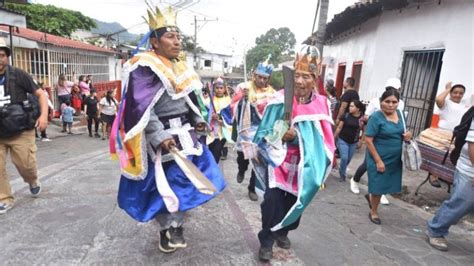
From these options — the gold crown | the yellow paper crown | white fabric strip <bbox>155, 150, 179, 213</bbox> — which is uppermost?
the gold crown

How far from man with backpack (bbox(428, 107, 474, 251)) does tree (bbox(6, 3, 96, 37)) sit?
24193mm

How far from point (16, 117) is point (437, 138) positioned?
4.97 meters

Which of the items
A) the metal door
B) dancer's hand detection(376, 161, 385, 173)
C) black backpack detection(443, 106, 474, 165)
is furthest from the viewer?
the metal door

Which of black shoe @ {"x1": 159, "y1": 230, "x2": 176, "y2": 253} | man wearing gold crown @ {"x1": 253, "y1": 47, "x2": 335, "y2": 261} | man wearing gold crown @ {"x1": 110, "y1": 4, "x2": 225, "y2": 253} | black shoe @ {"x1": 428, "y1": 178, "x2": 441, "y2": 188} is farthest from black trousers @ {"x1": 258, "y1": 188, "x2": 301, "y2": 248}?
black shoe @ {"x1": 428, "y1": 178, "x2": 441, "y2": 188}

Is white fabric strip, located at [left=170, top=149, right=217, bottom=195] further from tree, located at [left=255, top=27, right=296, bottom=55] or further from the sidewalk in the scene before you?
tree, located at [left=255, top=27, right=296, bottom=55]

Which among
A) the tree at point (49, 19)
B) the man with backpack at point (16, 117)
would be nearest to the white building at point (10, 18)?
the man with backpack at point (16, 117)

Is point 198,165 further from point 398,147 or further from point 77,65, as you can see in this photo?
point 77,65

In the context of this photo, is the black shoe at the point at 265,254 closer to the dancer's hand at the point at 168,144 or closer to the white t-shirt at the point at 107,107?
the dancer's hand at the point at 168,144

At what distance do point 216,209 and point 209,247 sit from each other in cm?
101

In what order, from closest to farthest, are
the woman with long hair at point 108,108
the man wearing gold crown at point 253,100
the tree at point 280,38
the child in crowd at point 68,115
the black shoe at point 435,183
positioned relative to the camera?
the man wearing gold crown at point 253,100 < the black shoe at point 435,183 < the woman with long hair at point 108,108 < the child in crowd at point 68,115 < the tree at point 280,38

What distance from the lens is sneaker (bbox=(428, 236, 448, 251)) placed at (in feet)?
12.0

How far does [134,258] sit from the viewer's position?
302 cm

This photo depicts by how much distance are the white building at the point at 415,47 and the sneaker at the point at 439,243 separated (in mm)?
3271

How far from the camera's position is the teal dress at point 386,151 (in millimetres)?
4055
